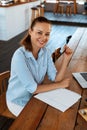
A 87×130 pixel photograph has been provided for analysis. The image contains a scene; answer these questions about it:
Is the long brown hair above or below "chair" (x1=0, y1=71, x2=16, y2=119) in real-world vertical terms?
above

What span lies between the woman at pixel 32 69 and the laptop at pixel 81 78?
11cm

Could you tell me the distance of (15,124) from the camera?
1.11 meters

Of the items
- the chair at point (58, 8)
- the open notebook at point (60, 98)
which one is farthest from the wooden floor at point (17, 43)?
the open notebook at point (60, 98)

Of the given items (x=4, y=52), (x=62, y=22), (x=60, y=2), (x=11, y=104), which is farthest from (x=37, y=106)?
(x=60, y=2)

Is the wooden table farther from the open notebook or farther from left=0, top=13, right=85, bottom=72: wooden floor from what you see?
left=0, top=13, right=85, bottom=72: wooden floor

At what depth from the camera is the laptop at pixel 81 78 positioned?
5.25 ft

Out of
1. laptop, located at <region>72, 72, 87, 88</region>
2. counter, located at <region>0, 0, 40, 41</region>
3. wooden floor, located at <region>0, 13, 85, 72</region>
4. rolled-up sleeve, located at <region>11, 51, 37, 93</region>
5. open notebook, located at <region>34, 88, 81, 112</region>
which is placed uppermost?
rolled-up sleeve, located at <region>11, 51, 37, 93</region>

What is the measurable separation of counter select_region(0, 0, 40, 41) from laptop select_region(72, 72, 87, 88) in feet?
13.9

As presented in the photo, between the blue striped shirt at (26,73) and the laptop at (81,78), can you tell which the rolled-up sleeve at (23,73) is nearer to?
the blue striped shirt at (26,73)

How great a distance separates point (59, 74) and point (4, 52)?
3.36 meters

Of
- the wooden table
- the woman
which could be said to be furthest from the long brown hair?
the wooden table

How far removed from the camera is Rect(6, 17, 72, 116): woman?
1467mm

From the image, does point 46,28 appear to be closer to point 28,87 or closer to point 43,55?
point 43,55

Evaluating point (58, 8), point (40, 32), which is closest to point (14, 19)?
point (58, 8)
